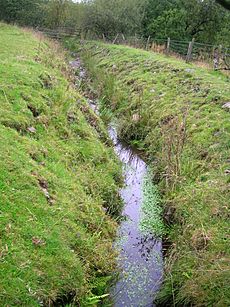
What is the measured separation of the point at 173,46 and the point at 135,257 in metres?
22.0

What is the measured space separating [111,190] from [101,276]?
105 inches

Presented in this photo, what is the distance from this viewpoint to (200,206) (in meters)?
6.98

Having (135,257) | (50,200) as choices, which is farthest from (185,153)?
(50,200)

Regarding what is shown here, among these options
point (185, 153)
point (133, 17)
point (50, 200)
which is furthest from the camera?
point (133, 17)

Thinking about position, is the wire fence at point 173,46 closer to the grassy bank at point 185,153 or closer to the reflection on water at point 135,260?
the grassy bank at point 185,153

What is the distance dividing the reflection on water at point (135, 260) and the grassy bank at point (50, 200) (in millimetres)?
317

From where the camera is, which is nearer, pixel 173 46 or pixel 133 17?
pixel 173 46

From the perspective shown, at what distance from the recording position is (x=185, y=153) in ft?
31.8

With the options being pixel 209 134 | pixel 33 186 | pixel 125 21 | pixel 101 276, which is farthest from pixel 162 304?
pixel 125 21

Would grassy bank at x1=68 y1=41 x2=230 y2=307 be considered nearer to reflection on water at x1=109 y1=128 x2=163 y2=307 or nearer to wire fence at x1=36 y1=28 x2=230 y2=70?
reflection on water at x1=109 y1=128 x2=163 y2=307

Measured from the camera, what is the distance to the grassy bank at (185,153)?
5367mm

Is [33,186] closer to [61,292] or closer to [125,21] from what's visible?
[61,292]

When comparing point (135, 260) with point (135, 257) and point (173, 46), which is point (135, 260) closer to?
point (135, 257)

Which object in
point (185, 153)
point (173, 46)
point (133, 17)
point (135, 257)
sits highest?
point (133, 17)
